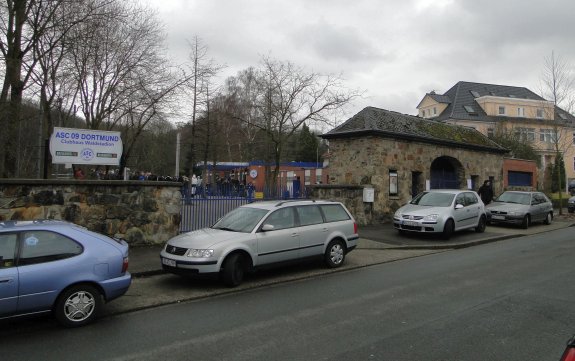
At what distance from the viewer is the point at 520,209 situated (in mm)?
17375

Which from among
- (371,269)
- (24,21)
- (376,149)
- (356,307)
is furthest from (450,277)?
(24,21)

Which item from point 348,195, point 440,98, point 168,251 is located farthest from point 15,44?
point 440,98

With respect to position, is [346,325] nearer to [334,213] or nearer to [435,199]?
[334,213]

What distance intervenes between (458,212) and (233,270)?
9307mm

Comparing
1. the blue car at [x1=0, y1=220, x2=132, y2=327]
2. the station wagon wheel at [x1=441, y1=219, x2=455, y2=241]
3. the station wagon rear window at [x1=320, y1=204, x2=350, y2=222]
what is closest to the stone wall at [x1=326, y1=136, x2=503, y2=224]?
the station wagon wheel at [x1=441, y1=219, x2=455, y2=241]

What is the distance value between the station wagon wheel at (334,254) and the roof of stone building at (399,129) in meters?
8.03

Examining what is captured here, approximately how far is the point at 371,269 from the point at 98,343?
20.3ft

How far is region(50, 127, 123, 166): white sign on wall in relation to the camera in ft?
34.3

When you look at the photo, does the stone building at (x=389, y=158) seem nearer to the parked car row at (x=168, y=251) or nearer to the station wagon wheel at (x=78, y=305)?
the parked car row at (x=168, y=251)

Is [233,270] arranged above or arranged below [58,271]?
below

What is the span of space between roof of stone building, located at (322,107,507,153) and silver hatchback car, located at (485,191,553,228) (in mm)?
3361

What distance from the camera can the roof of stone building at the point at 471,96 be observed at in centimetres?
6247

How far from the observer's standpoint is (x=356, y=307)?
20.9 ft

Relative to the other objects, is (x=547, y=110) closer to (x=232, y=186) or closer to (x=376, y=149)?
(x=376, y=149)
